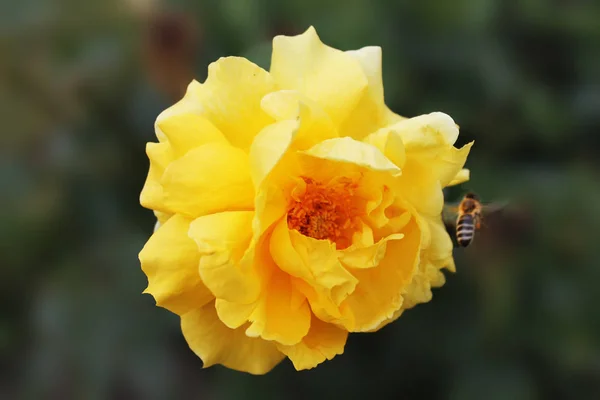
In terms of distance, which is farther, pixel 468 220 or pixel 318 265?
pixel 468 220

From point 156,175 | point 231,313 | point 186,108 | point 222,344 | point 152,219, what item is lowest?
point 152,219

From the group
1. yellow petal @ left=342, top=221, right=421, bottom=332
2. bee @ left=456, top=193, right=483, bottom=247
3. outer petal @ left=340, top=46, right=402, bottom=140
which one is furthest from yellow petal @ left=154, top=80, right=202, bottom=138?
bee @ left=456, top=193, right=483, bottom=247

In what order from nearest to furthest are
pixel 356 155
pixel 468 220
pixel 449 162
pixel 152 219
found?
pixel 356 155 → pixel 449 162 → pixel 468 220 → pixel 152 219

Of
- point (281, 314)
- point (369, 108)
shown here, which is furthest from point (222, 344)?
point (369, 108)

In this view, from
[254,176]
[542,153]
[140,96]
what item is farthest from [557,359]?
[140,96]

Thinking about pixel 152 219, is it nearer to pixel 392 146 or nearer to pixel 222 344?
pixel 222 344

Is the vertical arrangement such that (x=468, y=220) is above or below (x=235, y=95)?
below

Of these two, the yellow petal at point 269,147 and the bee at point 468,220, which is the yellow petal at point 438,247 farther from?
the yellow petal at point 269,147
